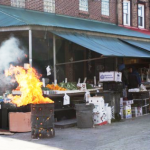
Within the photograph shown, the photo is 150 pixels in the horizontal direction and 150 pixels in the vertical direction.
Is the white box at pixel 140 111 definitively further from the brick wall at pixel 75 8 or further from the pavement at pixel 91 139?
the brick wall at pixel 75 8

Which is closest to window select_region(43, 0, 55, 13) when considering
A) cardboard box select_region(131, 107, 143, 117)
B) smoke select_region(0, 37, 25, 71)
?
smoke select_region(0, 37, 25, 71)

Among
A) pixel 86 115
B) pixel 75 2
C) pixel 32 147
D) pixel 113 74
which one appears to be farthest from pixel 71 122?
pixel 75 2

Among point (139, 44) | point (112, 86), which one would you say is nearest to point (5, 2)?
point (112, 86)

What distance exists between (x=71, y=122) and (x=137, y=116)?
3521mm

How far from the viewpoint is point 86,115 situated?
10.3 metres

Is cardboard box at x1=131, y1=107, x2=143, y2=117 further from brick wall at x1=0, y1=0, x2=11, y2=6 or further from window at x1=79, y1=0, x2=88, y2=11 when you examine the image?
brick wall at x1=0, y1=0, x2=11, y2=6

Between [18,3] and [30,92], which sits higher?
[18,3]

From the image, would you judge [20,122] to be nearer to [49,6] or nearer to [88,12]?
[49,6]

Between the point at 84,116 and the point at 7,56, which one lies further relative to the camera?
the point at 7,56

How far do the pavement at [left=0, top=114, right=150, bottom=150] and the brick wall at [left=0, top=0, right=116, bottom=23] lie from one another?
23.0ft

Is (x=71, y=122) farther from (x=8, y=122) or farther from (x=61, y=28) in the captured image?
(x=61, y=28)

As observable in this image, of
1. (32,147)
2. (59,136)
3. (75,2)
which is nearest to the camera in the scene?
(32,147)

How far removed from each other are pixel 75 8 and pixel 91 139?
33.0 ft

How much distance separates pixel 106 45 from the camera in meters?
13.2
